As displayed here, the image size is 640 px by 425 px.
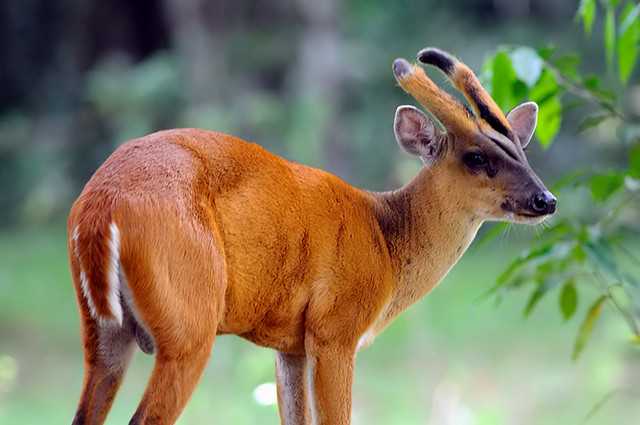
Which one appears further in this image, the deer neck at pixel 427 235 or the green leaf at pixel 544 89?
the green leaf at pixel 544 89

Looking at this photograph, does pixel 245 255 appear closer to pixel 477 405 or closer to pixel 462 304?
pixel 477 405

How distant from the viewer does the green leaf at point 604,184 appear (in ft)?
17.2

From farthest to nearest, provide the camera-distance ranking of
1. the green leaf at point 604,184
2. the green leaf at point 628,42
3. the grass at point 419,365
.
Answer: the grass at point 419,365 < the green leaf at point 604,184 < the green leaf at point 628,42

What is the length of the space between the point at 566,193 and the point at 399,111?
8.79 metres

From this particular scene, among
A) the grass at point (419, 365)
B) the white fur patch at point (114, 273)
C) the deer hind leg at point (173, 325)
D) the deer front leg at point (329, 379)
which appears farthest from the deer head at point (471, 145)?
the grass at point (419, 365)

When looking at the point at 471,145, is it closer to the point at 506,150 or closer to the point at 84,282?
A: the point at 506,150

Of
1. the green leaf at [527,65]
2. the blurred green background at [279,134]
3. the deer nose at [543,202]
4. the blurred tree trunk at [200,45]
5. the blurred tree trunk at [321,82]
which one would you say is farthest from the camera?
the blurred tree trunk at [200,45]

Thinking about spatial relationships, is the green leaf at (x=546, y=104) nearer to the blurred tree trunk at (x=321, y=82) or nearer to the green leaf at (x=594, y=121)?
the green leaf at (x=594, y=121)

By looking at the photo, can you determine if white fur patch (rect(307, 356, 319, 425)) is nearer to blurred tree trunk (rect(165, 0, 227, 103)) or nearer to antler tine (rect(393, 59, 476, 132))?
antler tine (rect(393, 59, 476, 132))

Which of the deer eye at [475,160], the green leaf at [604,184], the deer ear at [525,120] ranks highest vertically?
the deer ear at [525,120]

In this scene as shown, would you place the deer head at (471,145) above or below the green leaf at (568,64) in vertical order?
below

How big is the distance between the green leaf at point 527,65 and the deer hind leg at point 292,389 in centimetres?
130

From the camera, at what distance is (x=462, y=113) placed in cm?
483

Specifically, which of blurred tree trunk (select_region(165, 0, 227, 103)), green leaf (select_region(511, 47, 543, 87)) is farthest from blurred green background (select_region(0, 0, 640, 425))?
green leaf (select_region(511, 47, 543, 87))
